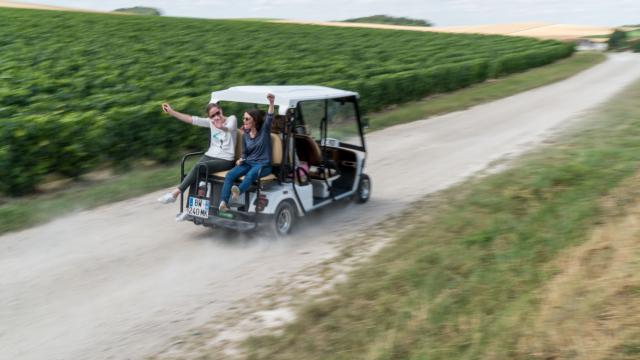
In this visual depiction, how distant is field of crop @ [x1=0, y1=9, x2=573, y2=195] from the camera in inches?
440

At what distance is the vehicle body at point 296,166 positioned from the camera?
27.3ft

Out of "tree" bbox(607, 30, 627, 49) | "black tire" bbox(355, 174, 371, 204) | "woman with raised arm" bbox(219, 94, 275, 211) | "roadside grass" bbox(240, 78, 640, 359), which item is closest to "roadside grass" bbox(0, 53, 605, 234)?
"woman with raised arm" bbox(219, 94, 275, 211)

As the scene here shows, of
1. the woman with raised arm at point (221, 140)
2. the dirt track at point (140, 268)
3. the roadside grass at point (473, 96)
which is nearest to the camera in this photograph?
the dirt track at point (140, 268)

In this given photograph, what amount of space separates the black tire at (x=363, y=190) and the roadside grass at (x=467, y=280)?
1.25 meters

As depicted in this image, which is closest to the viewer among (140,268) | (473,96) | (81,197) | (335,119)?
(140,268)

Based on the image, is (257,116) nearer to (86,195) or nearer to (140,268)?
(140,268)

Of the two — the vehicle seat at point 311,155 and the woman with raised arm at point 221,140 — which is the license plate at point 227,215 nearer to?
the woman with raised arm at point 221,140

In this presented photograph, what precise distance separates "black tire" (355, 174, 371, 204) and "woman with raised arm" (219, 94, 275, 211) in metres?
2.22

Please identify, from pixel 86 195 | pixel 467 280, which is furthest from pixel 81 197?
pixel 467 280

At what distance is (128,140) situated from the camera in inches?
480

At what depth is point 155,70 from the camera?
2327cm

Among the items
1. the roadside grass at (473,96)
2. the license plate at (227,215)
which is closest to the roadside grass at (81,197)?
the license plate at (227,215)

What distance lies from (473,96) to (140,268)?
769 inches

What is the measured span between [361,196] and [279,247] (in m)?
2.54
